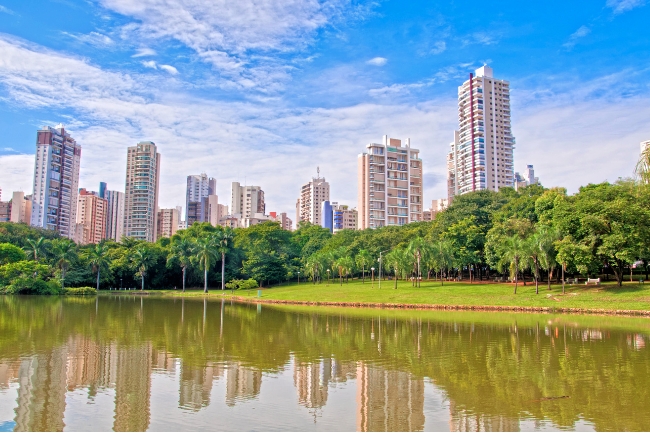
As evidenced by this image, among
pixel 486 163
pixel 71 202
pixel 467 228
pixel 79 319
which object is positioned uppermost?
pixel 486 163

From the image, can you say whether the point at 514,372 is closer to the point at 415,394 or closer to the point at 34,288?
the point at 415,394

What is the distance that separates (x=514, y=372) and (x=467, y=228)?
59174mm

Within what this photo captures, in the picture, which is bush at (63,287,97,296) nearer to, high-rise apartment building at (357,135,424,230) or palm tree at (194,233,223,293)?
palm tree at (194,233,223,293)

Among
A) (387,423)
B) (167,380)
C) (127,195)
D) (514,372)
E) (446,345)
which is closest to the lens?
(387,423)

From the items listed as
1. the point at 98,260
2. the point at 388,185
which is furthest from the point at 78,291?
the point at 388,185

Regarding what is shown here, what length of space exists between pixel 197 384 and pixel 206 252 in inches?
2627

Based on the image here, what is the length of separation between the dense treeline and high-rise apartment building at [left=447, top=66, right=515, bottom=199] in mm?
66641

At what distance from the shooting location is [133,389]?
562 inches

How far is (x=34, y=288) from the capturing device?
231ft

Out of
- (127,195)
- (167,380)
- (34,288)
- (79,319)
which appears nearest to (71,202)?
(127,195)

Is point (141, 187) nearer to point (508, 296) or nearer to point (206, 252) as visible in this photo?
point (206, 252)

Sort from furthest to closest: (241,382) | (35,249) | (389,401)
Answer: (35,249) < (241,382) < (389,401)

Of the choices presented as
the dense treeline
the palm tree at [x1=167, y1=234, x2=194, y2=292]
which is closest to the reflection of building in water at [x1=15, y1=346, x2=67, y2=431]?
the dense treeline

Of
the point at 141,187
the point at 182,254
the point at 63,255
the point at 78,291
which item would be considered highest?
the point at 141,187
